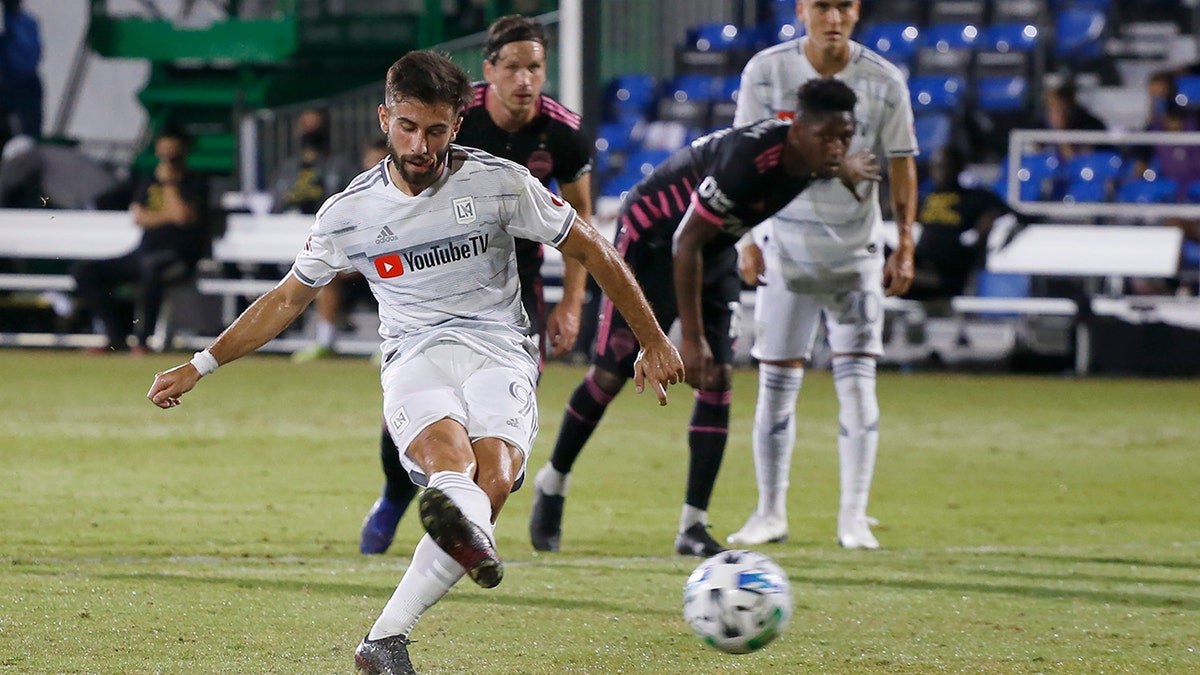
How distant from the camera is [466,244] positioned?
4.70 metres

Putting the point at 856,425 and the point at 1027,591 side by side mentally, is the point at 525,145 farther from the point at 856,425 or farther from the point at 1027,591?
the point at 1027,591

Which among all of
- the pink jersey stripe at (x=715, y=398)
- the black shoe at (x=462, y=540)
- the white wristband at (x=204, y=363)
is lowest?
the pink jersey stripe at (x=715, y=398)

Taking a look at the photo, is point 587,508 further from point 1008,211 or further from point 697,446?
point 1008,211

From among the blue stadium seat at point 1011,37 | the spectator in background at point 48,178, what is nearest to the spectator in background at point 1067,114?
the blue stadium seat at point 1011,37

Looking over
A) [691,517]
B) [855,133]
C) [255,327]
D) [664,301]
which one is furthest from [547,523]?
[255,327]

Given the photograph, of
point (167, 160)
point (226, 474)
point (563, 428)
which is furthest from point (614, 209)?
point (563, 428)

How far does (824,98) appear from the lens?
608 cm

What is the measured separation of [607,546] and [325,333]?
8679 millimetres

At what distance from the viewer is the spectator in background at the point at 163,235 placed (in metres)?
14.8

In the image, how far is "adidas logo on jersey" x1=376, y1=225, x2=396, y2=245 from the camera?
15.3 ft

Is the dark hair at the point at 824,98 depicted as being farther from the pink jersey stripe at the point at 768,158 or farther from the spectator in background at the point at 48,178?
the spectator in background at the point at 48,178

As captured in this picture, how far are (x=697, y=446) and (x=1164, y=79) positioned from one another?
10.2 m

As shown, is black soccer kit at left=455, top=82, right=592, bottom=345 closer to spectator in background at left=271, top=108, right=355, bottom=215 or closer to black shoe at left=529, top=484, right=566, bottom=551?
black shoe at left=529, top=484, right=566, bottom=551

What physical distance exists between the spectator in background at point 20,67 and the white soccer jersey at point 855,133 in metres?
13.9
